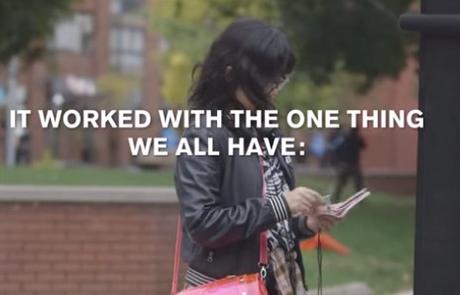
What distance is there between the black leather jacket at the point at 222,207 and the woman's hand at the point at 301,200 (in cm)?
2

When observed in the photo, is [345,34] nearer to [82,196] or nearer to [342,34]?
[342,34]

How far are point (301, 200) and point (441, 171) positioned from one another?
59cm

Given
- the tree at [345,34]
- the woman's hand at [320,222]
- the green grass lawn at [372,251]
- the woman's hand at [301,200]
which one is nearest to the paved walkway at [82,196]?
the green grass lawn at [372,251]

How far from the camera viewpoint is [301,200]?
281cm

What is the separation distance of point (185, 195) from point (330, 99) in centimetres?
3587

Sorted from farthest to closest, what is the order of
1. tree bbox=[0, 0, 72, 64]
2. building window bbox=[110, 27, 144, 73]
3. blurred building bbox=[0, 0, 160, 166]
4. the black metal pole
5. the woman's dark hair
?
building window bbox=[110, 27, 144, 73] < blurred building bbox=[0, 0, 160, 166] < tree bbox=[0, 0, 72, 64] < the woman's dark hair < the black metal pole

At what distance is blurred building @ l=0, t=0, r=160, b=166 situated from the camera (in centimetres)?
5628

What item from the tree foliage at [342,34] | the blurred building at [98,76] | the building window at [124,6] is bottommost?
the tree foliage at [342,34]

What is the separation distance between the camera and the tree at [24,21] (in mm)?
19016

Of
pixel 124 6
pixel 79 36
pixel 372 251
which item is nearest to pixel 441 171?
pixel 372 251

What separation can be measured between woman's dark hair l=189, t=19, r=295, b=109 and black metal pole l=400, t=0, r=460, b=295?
687mm

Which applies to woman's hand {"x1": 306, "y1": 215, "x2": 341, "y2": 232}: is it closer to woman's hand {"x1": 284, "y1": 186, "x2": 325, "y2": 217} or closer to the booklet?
the booklet

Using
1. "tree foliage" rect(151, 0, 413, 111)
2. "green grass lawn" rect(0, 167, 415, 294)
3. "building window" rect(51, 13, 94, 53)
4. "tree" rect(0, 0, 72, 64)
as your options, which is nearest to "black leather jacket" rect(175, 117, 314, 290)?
"green grass lawn" rect(0, 167, 415, 294)

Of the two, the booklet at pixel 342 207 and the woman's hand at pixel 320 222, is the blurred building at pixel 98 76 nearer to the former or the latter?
the woman's hand at pixel 320 222
